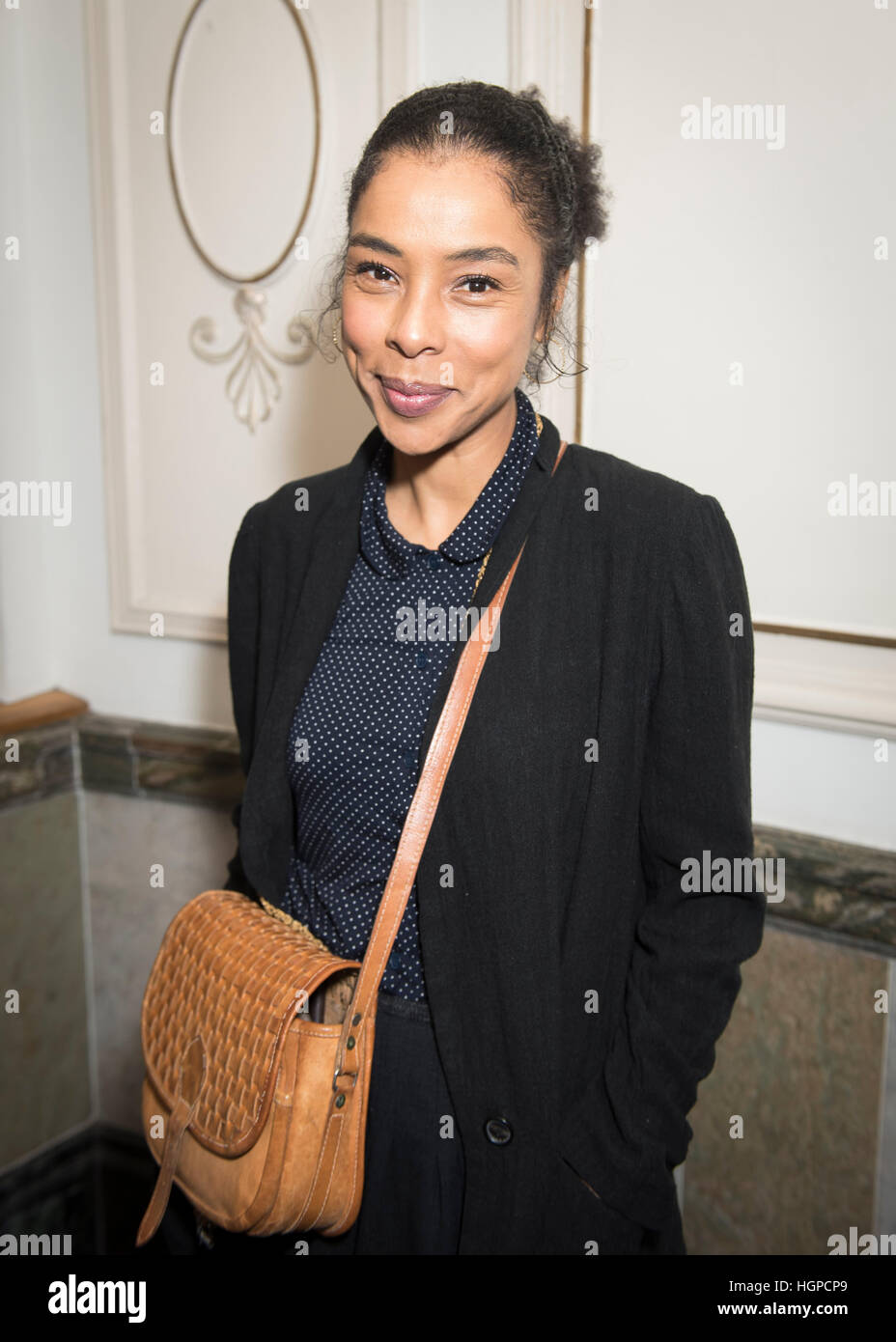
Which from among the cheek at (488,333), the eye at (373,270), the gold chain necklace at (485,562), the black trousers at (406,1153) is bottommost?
the black trousers at (406,1153)

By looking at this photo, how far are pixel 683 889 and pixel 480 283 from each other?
2.45ft

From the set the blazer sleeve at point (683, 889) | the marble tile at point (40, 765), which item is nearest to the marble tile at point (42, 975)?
the marble tile at point (40, 765)

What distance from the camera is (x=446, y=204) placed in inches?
49.6

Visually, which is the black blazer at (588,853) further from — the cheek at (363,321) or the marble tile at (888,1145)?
the marble tile at (888,1145)

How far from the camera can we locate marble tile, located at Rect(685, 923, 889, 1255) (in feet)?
6.38

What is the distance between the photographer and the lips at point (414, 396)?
131 centimetres

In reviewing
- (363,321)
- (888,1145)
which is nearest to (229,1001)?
(363,321)

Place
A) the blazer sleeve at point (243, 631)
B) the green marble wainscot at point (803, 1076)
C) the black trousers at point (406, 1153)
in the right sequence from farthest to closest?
1. the green marble wainscot at point (803, 1076)
2. the blazer sleeve at point (243, 631)
3. the black trousers at point (406, 1153)

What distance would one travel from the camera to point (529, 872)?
1.32m

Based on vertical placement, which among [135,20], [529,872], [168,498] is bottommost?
[529,872]

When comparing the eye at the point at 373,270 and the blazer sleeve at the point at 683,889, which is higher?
the eye at the point at 373,270
